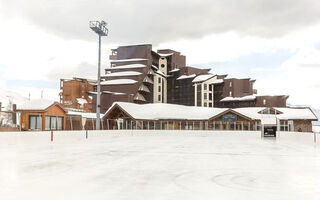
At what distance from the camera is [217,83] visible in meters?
85.8

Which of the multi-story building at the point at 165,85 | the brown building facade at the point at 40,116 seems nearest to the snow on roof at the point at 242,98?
the multi-story building at the point at 165,85

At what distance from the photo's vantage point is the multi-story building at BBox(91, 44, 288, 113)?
81.4 meters

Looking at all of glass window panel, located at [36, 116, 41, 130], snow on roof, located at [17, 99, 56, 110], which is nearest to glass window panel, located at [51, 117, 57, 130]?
snow on roof, located at [17, 99, 56, 110]

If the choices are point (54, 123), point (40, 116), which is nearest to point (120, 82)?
point (54, 123)

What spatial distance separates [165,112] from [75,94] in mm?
30268

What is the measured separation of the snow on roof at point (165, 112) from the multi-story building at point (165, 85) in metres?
9.82

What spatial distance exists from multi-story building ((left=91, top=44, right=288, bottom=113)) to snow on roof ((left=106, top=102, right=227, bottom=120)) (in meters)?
9.82

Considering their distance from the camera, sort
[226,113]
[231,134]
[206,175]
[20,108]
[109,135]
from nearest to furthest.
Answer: [206,175] → [20,108] → [109,135] → [231,134] → [226,113]

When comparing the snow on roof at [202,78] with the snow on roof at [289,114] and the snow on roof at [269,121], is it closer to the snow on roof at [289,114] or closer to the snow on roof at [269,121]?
the snow on roof at [289,114]

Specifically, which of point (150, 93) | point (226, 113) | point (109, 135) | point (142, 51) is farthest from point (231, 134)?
point (142, 51)

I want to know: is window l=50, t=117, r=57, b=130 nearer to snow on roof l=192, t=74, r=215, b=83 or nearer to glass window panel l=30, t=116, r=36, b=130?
glass window panel l=30, t=116, r=36, b=130

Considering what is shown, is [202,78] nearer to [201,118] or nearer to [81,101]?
[201,118]

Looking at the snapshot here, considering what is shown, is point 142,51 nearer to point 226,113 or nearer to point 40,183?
Result: point 226,113

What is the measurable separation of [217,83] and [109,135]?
42248 mm
